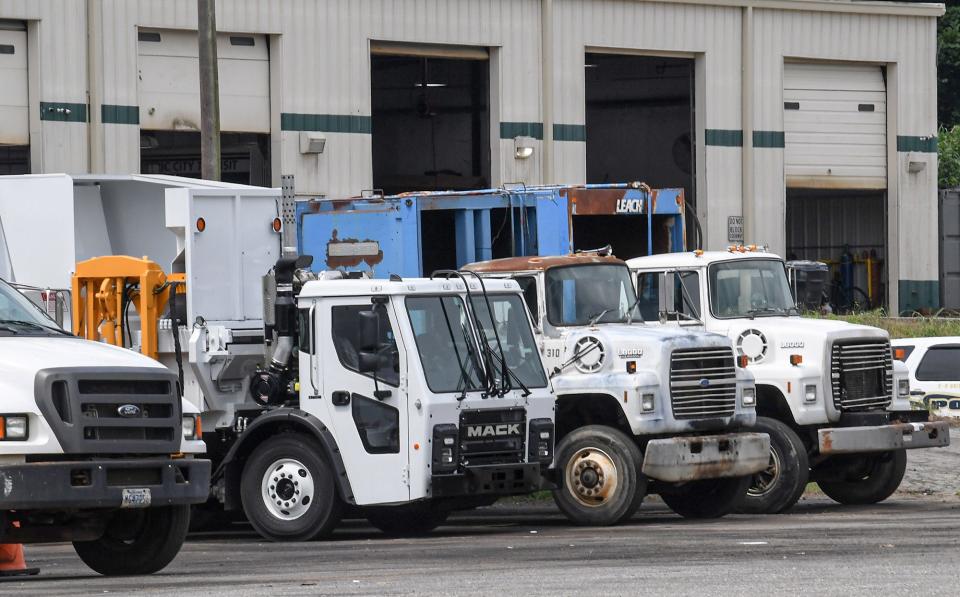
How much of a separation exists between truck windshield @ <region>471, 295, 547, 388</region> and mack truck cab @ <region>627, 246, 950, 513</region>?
2.25 metres

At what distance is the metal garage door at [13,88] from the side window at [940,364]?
14516mm

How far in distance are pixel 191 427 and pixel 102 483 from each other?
3.52 feet

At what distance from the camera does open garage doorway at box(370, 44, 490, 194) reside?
40.1m

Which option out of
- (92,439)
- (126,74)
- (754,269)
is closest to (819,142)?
(126,74)

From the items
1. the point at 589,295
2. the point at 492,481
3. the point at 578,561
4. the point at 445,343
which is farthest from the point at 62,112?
the point at 578,561

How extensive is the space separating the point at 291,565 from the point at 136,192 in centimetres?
614

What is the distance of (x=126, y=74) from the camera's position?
97.3 ft

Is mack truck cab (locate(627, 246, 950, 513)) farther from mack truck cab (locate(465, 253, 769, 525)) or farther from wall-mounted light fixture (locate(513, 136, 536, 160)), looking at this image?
wall-mounted light fixture (locate(513, 136, 536, 160))

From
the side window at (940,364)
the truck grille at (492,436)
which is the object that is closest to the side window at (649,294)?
the truck grille at (492,436)

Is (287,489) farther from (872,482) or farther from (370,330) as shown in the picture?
(872,482)

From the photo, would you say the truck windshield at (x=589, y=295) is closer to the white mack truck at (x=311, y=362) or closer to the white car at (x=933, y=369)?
the white mack truck at (x=311, y=362)

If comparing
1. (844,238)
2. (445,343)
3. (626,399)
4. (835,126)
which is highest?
(835,126)

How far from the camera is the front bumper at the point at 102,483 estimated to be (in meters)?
10.9

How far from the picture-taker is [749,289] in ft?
61.5
